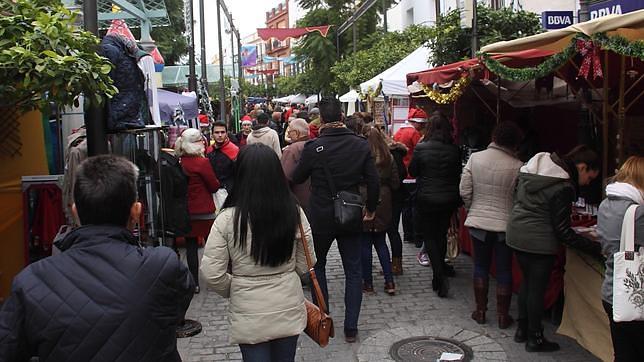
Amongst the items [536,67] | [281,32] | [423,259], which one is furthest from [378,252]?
[281,32]

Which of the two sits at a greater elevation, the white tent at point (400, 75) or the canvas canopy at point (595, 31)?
the white tent at point (400, 75)

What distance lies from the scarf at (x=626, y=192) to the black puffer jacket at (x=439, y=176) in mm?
2609

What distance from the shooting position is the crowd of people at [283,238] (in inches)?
77.9

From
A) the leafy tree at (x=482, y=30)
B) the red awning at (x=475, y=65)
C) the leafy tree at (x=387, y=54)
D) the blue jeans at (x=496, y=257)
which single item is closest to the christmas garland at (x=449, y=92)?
the red awning at (x=475, y=65)

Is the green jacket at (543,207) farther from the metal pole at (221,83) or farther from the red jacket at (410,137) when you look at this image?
the metal pole at (221,83)

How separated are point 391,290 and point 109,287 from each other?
473 cm

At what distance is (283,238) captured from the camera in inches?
124

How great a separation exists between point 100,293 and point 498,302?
13.7 ft

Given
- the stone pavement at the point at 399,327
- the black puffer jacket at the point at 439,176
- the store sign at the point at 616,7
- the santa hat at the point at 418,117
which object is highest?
the store sign at the point at 616,7

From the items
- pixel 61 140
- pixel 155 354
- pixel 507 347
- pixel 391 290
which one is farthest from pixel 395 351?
pixel 61 140

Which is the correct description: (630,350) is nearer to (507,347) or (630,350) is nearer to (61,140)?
(507,347)

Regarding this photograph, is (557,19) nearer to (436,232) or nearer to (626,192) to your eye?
(436,232)

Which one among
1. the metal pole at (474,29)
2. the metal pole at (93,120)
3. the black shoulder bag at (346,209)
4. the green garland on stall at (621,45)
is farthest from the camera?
the metal pole at (474,29)

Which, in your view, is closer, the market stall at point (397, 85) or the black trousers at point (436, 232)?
the black trousers at point (436, 232)
